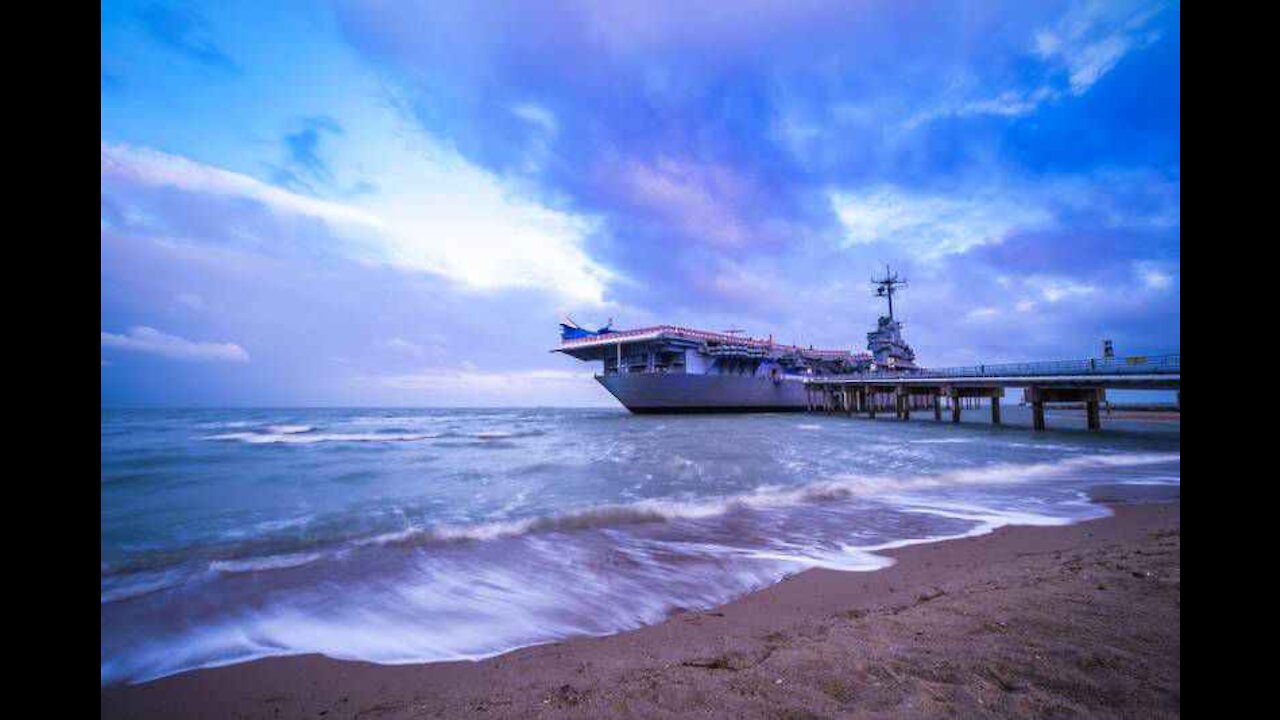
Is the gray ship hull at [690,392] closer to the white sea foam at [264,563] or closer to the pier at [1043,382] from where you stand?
the pier at [1043,382]

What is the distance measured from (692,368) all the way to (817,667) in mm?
42885

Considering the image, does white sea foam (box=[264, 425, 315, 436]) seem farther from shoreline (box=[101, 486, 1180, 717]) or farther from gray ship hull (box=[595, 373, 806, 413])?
shoreline (box=[101, 486, 1180, 717])

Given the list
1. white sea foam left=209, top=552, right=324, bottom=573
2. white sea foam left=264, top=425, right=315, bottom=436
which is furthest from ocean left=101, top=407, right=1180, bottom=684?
white sea foam left=264, top=425, right=315, bottom=436

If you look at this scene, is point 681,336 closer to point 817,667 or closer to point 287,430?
point 287,430

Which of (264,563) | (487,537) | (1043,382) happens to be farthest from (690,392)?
(264,563)

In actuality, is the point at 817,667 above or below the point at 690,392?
below

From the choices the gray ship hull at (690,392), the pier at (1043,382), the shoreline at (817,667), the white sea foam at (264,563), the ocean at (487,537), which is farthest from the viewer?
the gray ship hull at (690,392)

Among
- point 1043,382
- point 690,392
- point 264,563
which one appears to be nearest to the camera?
point 264,563

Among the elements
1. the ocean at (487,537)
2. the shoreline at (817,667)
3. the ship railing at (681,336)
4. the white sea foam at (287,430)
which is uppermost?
the ship railing at (681,336)

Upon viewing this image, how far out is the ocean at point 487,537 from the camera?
449 cm

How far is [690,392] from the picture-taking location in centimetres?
4584

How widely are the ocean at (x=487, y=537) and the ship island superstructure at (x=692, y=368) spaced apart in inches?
1076

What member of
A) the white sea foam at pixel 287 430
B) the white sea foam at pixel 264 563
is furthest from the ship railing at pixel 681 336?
the white sea foam at pixel 264 563
